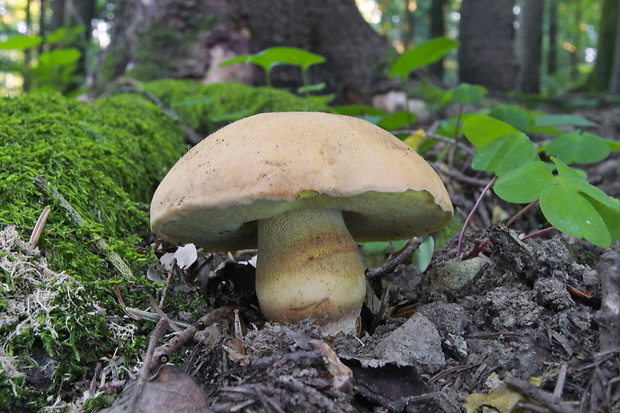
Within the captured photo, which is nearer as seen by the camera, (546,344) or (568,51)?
(546,344)

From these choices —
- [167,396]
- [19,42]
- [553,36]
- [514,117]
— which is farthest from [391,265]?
[553,36]

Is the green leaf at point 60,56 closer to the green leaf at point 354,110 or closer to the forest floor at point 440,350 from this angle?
the green leaf at point 354,110

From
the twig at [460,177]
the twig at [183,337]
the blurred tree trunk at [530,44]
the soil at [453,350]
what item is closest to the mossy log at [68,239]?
the twig at [183,337]

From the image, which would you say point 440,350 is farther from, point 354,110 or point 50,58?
point 50,58

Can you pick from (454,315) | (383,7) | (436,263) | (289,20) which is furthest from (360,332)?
(383,7)

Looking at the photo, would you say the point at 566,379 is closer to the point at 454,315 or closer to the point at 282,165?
the point at 454,315

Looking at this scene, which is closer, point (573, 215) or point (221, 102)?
point (573, 215)
